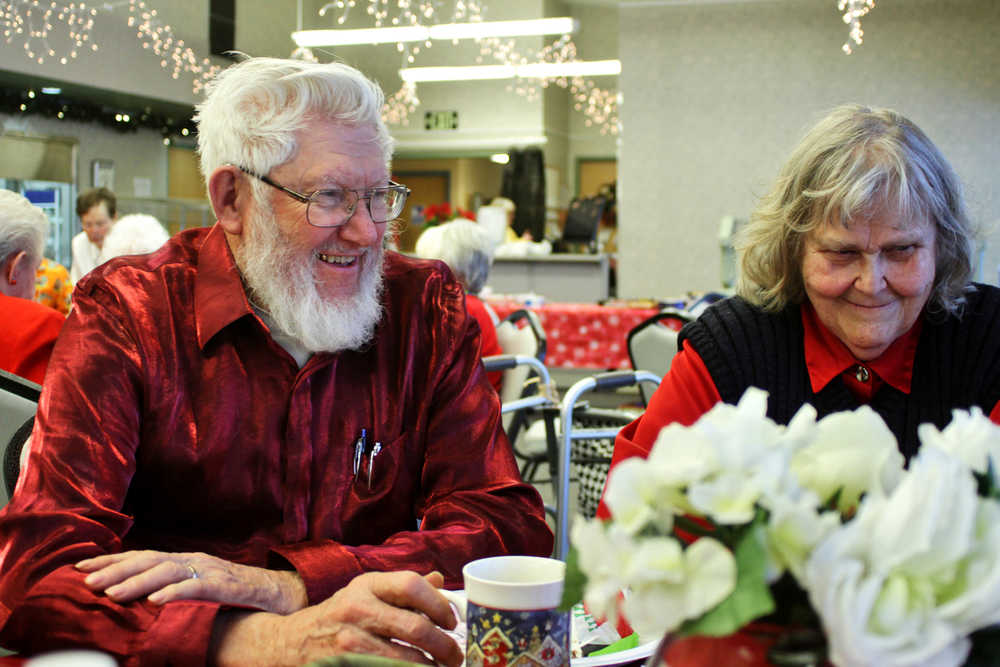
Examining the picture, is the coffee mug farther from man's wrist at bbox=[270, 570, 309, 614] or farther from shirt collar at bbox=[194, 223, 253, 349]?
shirt collar at bbox=[194, 223, 253, 349]

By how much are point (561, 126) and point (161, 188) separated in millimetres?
6908

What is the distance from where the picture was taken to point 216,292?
1549 mm

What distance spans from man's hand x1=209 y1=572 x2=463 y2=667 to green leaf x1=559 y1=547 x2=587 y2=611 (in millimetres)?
433

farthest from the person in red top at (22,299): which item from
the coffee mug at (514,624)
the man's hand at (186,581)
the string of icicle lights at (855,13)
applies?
the string of icicle lights at (855,13)

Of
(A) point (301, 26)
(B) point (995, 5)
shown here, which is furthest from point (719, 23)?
(A) point (301, 26)

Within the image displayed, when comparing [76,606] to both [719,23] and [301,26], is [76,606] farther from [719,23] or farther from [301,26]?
[301,26]

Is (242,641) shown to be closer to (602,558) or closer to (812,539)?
(602,558)

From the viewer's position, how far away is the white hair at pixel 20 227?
2.64m

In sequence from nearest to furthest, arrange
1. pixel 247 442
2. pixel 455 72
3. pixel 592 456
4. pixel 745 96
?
Answer: pixel 247 442
pixel 592 456
pixel 745 96
pixel 455 72

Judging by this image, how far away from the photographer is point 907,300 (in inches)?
62.4

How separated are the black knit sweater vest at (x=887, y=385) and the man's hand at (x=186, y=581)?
0.82m

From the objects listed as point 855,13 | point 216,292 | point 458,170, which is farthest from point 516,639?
point 458,170

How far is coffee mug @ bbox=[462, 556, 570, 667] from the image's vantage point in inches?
32.3

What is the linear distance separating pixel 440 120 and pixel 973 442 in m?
15.2
